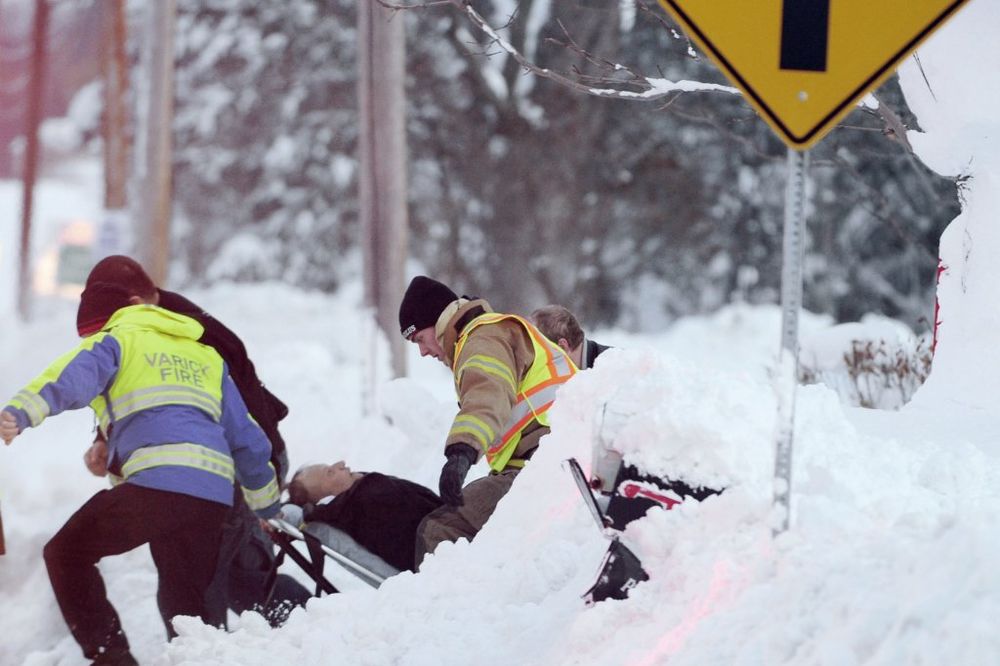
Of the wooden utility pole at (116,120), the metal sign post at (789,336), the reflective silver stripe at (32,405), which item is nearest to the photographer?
the metal sign post at (789,336)

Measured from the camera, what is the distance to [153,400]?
5.45 m

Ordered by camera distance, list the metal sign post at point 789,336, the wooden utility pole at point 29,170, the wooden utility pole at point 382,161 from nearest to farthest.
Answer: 1. the metal sign post at point 789,336
2. the wooden utility pole at point 382,161
3. the wooden utility pole at point 29,170

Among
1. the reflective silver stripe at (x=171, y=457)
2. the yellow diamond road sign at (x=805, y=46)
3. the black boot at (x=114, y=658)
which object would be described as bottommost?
the black boot at (x=114, y=658)

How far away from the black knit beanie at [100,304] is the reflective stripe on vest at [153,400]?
0.36 m

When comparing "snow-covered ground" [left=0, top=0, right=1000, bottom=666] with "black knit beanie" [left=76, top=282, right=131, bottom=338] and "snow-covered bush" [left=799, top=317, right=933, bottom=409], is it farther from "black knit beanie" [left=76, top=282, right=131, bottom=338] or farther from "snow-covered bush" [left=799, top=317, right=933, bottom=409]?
"snow-covered bush" [left=799, top=317, right=933, bottom=409]

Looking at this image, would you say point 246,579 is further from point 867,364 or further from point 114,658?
point 867,364

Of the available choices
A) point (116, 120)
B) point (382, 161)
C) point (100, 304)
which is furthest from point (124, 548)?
point (116, 120)

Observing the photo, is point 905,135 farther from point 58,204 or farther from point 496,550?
point 58,204

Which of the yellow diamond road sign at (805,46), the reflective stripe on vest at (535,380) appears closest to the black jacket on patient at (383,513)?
the reflective stripe on vest at (535,380)

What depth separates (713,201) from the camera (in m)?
27.0

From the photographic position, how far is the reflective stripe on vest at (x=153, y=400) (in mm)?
5445

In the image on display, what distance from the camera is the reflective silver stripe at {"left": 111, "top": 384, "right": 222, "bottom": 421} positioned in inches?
214

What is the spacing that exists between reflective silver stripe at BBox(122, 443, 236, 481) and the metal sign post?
2.42 m

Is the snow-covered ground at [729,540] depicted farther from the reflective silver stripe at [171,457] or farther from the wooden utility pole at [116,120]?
the wooden utility pole at [116,120]
